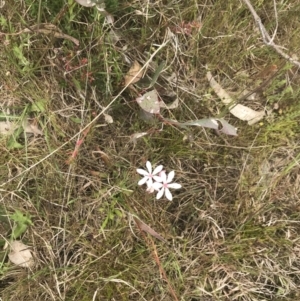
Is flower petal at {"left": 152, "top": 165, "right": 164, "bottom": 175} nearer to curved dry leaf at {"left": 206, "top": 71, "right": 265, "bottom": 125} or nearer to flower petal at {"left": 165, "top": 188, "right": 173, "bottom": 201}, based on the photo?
flower petal at {"left": 165, "top": 188, "right": 173, "bottom": 201}

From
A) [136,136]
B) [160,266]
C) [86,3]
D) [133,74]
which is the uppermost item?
[86,3]

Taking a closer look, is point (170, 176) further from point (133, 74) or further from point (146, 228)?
point (133, 74)

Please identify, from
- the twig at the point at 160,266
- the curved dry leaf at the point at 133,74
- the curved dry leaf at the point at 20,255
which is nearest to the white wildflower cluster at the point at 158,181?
the twig at the point at 160,266

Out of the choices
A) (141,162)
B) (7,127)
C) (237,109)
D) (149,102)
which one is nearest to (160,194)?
(141,162)

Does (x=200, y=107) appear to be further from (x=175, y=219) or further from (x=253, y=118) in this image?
(x=175, y=219)

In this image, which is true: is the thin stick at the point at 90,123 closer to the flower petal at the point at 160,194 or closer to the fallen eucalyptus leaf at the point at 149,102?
the fallen eucalyptus leaf at the point at 149,102

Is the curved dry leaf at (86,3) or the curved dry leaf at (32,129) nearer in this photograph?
the curved dry leaf at (86,3)
